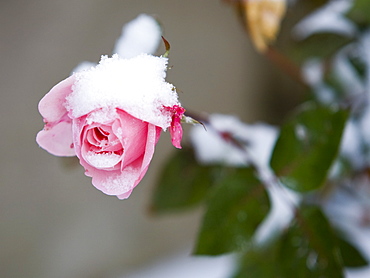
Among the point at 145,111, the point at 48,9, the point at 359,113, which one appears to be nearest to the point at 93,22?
the point at 48,9

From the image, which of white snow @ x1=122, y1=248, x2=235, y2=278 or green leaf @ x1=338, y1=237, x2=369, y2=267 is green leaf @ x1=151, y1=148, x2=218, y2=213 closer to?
green leaf @ x1=338, y1=237, x2=369, y2=267

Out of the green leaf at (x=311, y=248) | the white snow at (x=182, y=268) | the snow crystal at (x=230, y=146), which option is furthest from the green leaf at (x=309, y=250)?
the white snow at (x=182, y=268)

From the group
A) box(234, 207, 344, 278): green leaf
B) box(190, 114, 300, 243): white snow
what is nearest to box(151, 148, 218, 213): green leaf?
box(190, 114, 300, 243): white snow

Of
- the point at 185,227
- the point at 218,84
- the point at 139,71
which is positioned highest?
the point at 218,84

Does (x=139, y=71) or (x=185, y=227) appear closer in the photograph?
(x=139, y=71)

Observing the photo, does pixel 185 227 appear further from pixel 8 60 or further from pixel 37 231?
pixel 8 60

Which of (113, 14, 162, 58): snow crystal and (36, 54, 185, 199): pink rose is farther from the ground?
(113, 14, 162, 58): snow crystal
